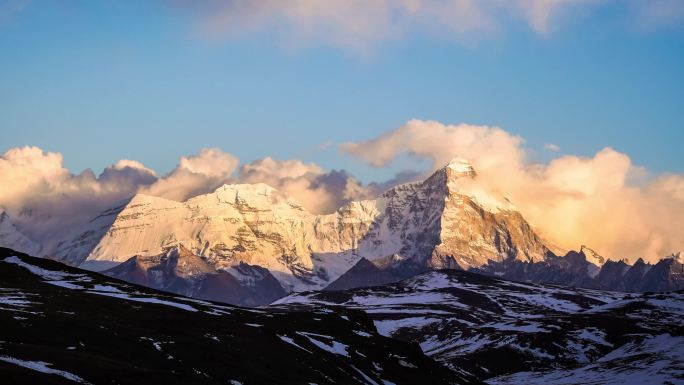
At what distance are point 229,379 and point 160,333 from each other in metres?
27.4

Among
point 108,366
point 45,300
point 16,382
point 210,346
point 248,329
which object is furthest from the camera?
point 248,329

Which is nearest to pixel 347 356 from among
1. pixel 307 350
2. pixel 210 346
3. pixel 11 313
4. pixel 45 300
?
pixel 307 350

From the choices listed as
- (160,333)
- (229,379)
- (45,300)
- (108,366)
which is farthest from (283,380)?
(45,300)

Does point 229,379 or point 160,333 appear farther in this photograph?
point 160,333

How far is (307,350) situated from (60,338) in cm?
5751

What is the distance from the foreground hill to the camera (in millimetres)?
116875

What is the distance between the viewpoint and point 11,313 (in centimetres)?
14762

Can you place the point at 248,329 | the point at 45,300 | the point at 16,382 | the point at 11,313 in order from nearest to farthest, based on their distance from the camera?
the point at 16,382
the point at 11,313
the point at 45,300
the point at 248,329

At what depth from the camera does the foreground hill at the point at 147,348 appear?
11688cm

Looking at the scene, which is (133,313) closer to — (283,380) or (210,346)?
(210,346)

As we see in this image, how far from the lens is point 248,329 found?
190500 millimetres

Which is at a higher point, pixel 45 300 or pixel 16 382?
pixel 45 300

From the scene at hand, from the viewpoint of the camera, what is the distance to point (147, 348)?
146 m

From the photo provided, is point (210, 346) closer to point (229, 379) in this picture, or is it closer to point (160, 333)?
point (160, 333)
